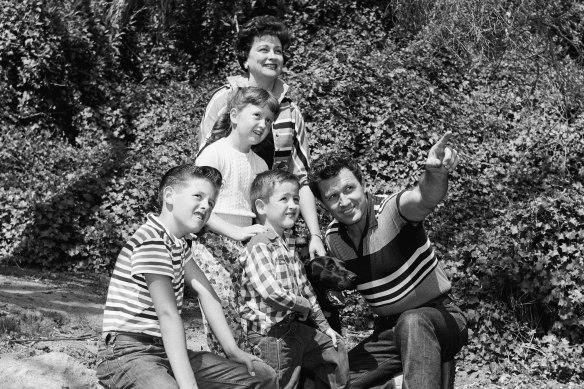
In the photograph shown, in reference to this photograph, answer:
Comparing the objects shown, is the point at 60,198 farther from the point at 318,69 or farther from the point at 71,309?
the point at 318,69

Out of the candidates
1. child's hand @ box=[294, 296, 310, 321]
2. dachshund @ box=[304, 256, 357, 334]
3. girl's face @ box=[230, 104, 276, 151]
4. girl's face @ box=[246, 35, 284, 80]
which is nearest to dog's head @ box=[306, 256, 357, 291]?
dachshund @ box=[304, 256, 357, 334]

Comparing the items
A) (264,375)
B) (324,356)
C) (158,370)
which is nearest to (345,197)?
(324,356)

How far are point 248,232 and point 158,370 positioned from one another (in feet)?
2.65

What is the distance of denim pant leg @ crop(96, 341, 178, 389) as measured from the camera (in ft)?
11.0

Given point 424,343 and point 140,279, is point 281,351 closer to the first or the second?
point 424,343

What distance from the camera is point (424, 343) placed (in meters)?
4.02

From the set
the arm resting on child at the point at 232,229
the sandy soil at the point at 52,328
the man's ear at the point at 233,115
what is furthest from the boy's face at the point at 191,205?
the sandy soil at the point at 52,328

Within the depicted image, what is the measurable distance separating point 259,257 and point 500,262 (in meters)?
2.81

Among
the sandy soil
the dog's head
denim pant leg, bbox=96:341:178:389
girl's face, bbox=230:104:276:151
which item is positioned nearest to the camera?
denim pant leg, bbox=96:341:178:389

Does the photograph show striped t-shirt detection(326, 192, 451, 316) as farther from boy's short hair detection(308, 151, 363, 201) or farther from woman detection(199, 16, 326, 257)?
woman detection(199, 16, 326, 257)

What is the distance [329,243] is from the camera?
171 inches

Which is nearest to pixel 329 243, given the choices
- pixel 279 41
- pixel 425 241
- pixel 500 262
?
pixel 425 241

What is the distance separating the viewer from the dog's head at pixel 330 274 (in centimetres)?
394

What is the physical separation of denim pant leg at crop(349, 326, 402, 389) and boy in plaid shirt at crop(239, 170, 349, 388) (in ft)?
0.96
